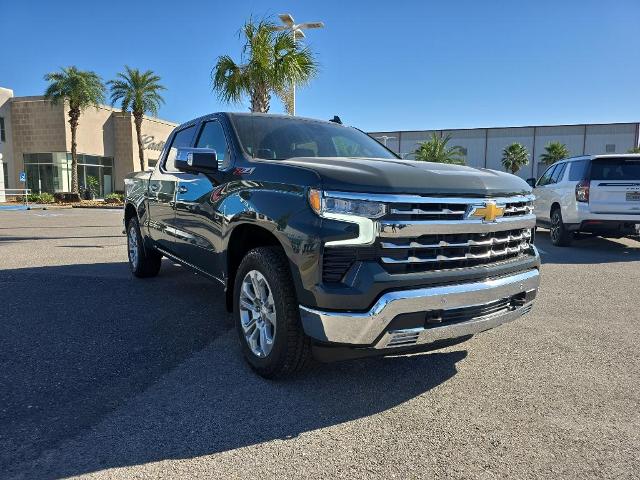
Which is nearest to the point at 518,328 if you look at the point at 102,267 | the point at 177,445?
the point at 177,445

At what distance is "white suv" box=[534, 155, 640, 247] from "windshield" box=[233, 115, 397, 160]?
6170mm

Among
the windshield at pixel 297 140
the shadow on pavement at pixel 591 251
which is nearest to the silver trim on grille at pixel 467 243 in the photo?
the windshield at pixel 297 140

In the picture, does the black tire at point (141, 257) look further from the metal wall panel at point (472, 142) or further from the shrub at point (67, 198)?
the metal wall panel at point (472, 142)

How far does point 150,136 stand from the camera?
41.5 metres

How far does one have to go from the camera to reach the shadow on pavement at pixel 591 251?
341 inches

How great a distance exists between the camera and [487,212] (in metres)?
3.16

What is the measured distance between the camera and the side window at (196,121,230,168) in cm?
406

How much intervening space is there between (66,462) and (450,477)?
1809 mm

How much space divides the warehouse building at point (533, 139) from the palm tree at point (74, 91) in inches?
1354

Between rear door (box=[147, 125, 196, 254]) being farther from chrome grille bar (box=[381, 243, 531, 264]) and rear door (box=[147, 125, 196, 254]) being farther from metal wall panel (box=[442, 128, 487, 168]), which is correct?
metal wall panel (box=[442, 128, 487, 168])

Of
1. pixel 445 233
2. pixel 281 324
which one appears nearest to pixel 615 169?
pixel 445 233

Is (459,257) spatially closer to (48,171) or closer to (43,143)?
(43,143)

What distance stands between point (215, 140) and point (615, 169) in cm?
797

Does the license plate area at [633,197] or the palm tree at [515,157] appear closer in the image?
the license plate area at [633,197]
